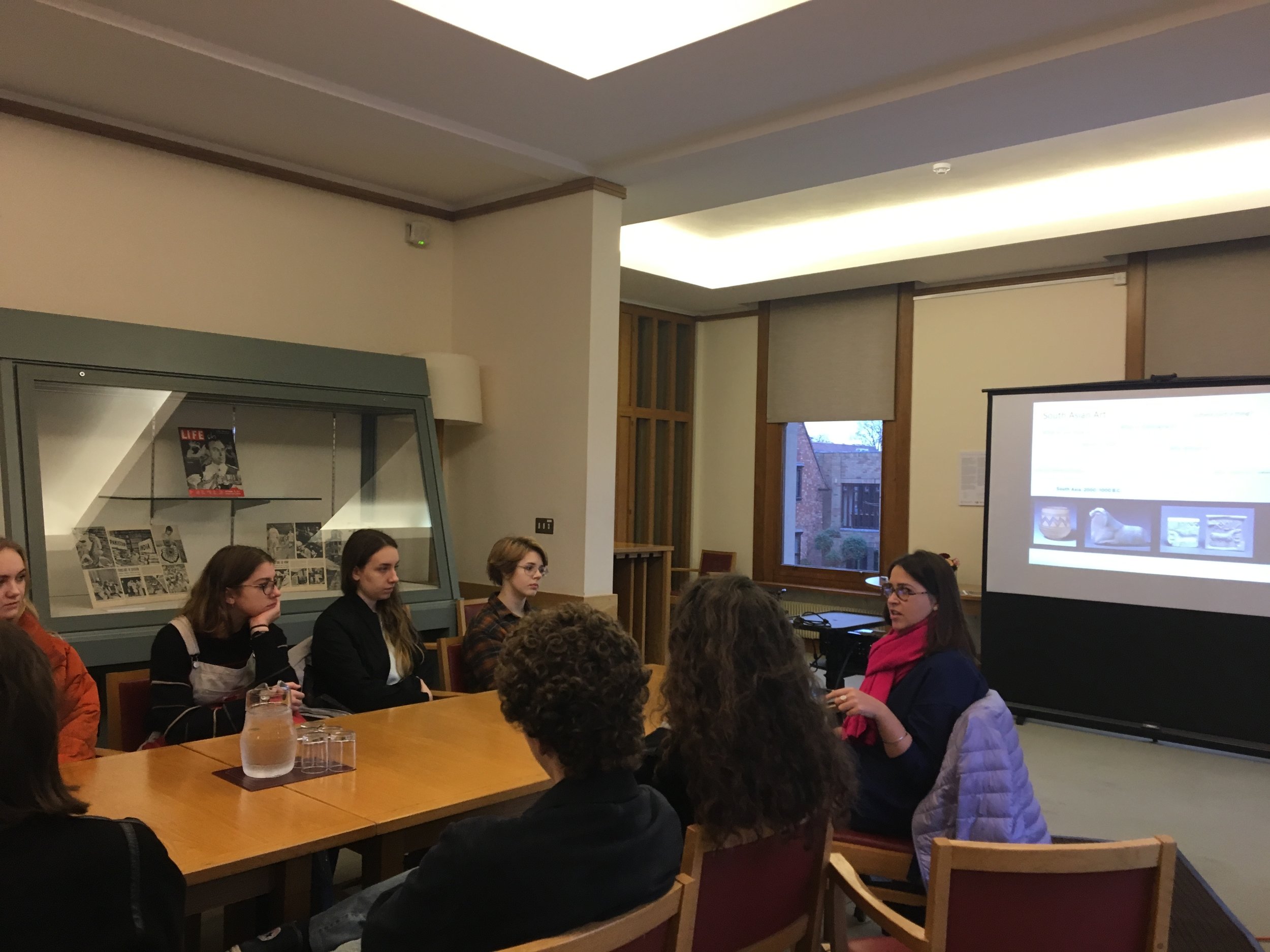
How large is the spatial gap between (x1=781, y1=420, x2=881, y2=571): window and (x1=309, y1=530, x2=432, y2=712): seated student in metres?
4.24

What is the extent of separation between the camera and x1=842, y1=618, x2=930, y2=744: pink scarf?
231cm

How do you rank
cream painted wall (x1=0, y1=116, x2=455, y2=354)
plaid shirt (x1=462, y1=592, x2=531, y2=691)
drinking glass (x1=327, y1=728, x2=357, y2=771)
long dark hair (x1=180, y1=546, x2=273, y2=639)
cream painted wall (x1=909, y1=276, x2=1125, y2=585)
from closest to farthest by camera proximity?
drinking glass (x1=327, y1=728, x2=357, y2=771)
long dark hair (x1=180, y1=546, x2=273, y2=639)
plaid shirt (x1=462, y1=592, x2=531, y2=691)
cream painted wall (x1=0, y1=116, x2=455, y2=354)
cream painted wall (x1=909, y1=276, x2=1125, y2=585)

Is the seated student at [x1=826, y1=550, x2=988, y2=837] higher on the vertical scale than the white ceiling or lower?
lower

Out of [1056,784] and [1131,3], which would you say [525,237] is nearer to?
[1131,3]

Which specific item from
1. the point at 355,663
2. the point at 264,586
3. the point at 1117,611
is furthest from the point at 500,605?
the point at 1117,611

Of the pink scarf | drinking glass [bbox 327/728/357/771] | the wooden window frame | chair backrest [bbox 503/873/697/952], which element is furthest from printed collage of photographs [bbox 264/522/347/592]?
the wooden window frame

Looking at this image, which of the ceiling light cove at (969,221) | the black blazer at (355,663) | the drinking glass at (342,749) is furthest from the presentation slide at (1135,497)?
the drinking glass at (342,749)

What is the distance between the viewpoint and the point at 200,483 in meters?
3.78

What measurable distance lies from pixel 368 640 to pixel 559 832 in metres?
1.89

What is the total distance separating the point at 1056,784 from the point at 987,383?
2690mm

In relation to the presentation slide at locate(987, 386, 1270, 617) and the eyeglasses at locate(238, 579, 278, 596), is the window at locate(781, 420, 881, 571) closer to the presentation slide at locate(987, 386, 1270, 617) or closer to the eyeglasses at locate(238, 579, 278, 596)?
the presentation slide at locate(987, 386, 1270, 617)

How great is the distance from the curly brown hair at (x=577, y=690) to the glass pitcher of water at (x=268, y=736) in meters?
0.78

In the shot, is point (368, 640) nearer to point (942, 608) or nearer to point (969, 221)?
point (942, 608)

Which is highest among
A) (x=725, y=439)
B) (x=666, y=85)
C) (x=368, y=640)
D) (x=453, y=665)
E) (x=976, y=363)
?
(x=666, y=85)
